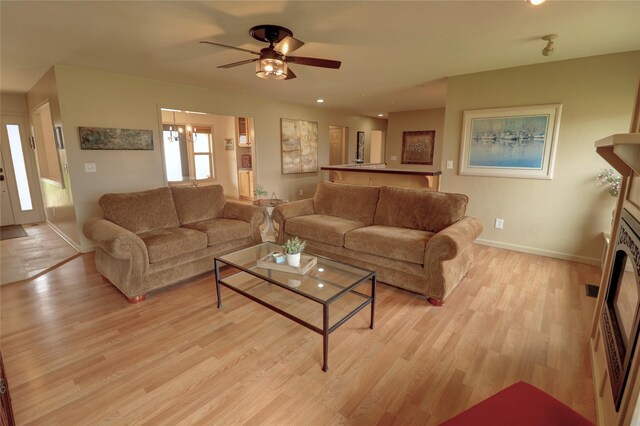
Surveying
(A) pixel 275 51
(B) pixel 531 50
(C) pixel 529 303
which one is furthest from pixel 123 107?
(C) pixel 529 303

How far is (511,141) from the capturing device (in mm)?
3816

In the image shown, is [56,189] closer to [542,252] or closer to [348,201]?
[348,201]

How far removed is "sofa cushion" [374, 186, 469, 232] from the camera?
9.76 feet

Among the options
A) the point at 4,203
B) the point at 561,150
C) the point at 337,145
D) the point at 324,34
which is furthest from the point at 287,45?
the point at 337,145

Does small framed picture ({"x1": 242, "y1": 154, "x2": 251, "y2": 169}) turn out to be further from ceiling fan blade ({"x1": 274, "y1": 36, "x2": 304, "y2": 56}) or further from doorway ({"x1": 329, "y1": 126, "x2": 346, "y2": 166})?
ceiling fan blade ({"x1": 274, "y1": 36, "x2": 304, "y2": 56})

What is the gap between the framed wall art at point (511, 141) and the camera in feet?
11.8

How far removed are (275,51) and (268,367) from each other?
2.45m

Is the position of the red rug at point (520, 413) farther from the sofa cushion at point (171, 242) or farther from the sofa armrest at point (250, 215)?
the sofa armrest at point (250, 215)

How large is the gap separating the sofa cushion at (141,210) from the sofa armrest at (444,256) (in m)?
2.74

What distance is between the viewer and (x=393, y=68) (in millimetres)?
3734

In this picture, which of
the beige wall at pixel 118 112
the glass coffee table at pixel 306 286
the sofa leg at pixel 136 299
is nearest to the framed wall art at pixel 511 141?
the glass coffee table at pixel 306 286

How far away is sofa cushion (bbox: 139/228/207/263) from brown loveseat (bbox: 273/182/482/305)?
1.02 m

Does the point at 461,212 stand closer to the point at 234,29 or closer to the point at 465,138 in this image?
the point at 465,138

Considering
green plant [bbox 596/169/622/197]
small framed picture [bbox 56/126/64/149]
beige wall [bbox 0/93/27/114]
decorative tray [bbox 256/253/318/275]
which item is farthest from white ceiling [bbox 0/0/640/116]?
decorative tray [bbox 256/253/318/275]
